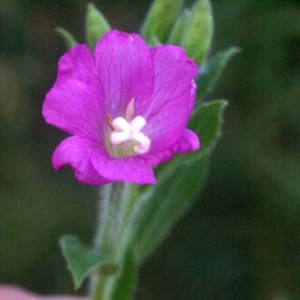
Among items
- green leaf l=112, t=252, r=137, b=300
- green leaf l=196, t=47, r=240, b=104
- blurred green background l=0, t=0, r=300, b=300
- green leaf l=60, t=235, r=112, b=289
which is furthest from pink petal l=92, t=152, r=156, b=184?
blurred green background l=0, t=0, r=300, b=300

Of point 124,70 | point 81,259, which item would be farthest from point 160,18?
point 81,259

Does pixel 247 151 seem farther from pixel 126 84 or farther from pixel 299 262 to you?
pixel 126 84

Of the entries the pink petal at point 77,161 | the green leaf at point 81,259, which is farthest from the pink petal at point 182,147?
the green leaf at point 81,259

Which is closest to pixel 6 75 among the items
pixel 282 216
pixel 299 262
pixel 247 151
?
pixel 247 151

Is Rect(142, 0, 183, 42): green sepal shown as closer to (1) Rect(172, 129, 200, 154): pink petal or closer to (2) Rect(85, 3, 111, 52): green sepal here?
(2) Rect(85, 3, 111, 52): green sepal

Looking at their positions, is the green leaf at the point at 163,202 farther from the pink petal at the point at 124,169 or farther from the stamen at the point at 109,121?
the pink petal at the point at 124,169
